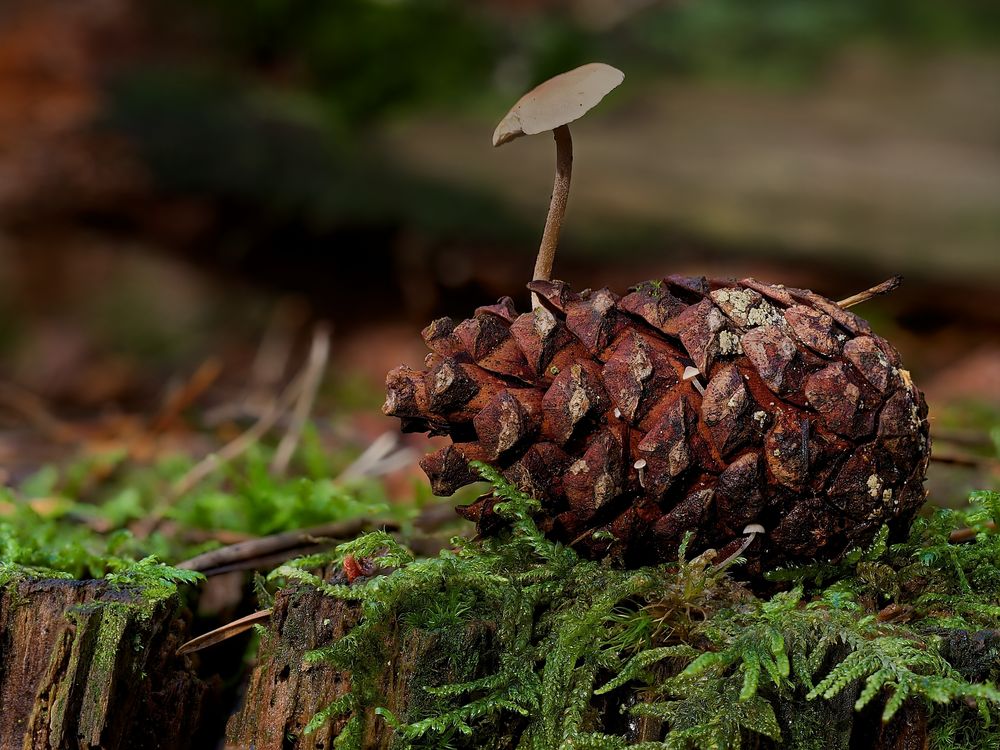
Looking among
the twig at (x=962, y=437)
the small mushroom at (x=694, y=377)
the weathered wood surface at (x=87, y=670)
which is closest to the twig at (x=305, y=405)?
the weathered wood surface at (x=87, y=670)

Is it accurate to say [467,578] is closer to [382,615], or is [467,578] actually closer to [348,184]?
[382,615]

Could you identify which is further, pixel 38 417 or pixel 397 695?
pixel 38 417

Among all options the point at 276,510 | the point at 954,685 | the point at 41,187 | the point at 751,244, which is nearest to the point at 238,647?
the point at 276,510

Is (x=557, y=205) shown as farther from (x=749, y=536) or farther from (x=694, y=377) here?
(x=749, y=536)

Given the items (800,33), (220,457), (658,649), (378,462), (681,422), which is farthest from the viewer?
(800,33)

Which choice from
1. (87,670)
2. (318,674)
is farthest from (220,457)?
(318,674)

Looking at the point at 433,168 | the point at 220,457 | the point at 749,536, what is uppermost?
the point at 433,168

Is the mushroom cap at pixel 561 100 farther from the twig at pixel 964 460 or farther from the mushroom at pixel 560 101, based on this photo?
the twig at pixel 964 460
